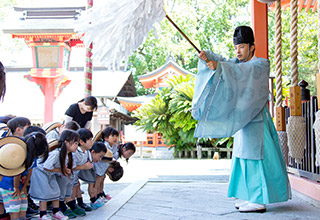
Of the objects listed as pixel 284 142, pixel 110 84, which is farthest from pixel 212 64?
pixel 110 84

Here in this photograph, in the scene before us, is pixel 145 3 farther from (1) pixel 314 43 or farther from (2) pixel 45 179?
(1) pixel 314 43

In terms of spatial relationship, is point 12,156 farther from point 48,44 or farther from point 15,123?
point 48,44

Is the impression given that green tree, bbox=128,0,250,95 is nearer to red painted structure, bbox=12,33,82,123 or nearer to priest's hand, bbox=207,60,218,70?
red painted structure, bbox=12,33,82,123

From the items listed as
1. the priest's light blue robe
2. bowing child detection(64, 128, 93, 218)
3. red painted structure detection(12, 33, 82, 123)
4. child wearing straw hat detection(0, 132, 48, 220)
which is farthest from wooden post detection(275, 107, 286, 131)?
red painted structure detection(12, 33, 82, 123)

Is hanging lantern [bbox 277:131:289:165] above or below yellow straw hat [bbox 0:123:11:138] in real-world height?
below

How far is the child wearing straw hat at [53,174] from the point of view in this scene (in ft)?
9.07

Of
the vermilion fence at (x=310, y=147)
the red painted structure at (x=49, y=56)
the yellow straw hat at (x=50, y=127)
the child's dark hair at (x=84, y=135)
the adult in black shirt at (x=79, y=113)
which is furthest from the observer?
the red painted structure at (x=49, y=56)

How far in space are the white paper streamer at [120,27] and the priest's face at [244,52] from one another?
2.19 feet

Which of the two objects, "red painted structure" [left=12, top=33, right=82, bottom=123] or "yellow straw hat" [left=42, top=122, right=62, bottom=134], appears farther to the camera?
"red painted structure" [left=12, top=33, right=82, bottom=123]

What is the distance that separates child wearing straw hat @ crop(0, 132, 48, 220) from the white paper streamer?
74cm

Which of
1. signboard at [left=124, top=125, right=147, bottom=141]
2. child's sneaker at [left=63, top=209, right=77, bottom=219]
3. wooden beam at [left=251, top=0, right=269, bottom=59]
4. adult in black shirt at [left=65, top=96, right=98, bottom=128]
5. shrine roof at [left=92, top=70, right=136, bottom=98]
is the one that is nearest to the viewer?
child's sneaker at [left=63, top=209, right=77, bottom=219]

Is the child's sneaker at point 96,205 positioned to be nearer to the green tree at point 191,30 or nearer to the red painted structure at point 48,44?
the red painted structure at point 48,44

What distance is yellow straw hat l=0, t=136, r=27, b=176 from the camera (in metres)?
2.41

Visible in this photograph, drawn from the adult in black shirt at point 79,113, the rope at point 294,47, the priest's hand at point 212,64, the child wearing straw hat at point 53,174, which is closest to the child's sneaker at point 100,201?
the child wearing straw hat at point 53,174
